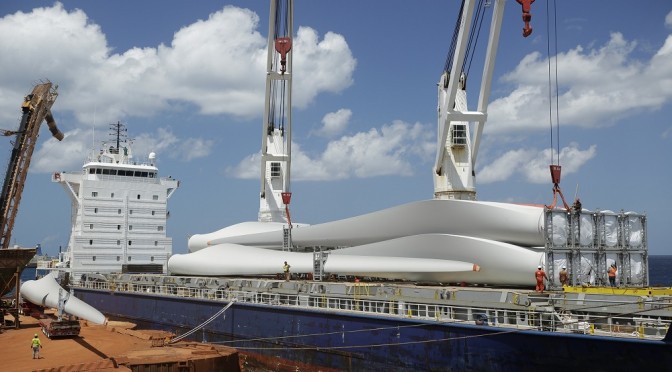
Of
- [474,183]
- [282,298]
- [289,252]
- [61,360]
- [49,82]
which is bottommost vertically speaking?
[61,360]

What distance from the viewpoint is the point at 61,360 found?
27.1 meters

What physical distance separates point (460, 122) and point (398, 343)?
44.5 feet

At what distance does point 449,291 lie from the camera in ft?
81.5

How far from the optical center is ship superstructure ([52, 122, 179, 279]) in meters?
52.5

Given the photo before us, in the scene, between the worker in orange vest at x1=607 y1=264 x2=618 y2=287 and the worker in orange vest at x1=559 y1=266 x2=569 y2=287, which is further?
the worker in orange vest at x1=607 y1=264 x2=618 y2=287

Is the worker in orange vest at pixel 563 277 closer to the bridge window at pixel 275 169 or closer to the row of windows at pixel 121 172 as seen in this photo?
the bridge window at pixel 275 169

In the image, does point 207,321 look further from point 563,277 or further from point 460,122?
point 563,277

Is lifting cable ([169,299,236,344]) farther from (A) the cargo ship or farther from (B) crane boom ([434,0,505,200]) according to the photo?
(B) crane boom ([434,0,505,200])

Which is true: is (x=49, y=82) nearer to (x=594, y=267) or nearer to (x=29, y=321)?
(x=29, y=321)

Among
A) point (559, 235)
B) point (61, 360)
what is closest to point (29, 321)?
point (61, 360)

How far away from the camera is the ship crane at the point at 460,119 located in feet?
104

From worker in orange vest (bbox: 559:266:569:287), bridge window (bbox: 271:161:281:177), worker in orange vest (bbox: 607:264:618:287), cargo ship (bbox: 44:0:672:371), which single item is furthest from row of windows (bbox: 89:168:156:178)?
worker in orange vest (bbox: 607:264:618:287)

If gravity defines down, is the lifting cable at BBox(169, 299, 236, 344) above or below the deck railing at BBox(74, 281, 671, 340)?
below

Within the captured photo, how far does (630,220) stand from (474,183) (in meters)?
8.26
